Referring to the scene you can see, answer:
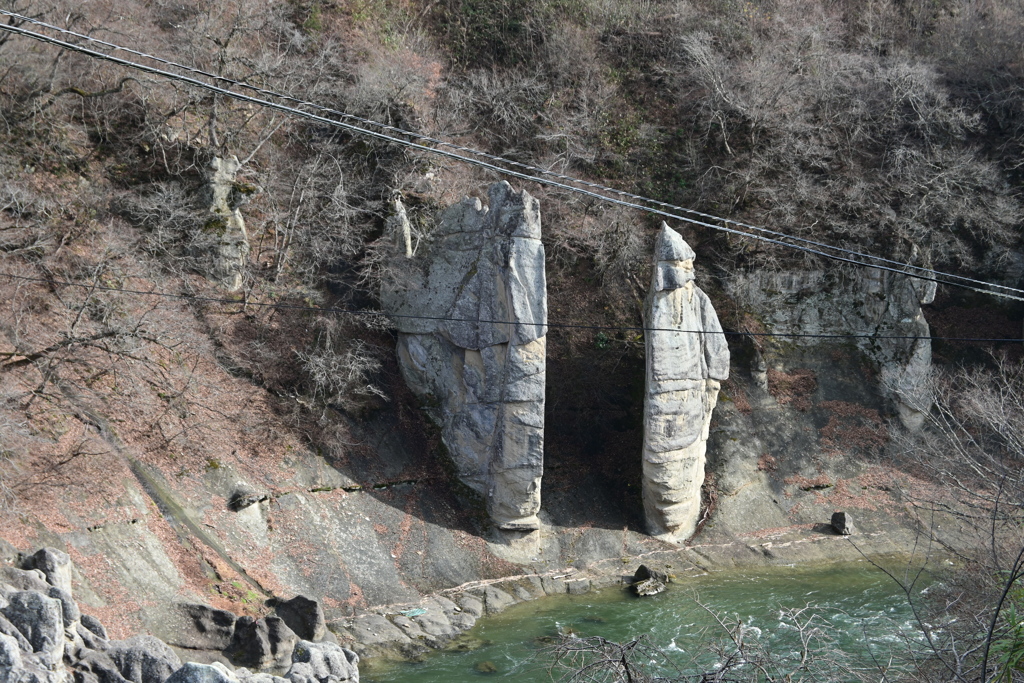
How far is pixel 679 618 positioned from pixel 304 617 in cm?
688

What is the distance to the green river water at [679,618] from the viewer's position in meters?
16.2

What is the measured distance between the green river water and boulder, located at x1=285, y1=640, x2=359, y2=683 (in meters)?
1.04

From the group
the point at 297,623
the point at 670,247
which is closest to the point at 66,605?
the point at 297,623

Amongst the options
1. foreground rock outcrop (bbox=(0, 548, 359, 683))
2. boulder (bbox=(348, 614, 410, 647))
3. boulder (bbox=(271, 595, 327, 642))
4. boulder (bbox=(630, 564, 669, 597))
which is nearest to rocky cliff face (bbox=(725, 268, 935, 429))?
boulder (bbox=(630, 564, 669, 597))

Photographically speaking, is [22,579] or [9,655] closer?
[9,655]

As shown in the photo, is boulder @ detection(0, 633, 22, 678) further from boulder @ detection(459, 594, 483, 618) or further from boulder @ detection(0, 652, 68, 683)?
boulder @ detection(459, 594, 483, 618)

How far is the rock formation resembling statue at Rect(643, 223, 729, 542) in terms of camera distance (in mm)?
21016

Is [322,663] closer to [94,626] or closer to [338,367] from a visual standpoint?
[94,626]

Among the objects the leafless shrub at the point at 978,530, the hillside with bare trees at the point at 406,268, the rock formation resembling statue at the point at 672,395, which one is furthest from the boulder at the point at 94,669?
the rock formation resembling statue at the point at 672,395

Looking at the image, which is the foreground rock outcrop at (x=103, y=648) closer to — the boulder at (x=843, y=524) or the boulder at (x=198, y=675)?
the boulder at (x=198, y=675)

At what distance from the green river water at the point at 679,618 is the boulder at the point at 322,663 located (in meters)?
1.04

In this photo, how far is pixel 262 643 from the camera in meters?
15.0

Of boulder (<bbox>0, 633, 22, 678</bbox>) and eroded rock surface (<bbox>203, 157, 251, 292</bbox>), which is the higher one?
eroded rock surface (<bbox>203, 157, 251, 292</bbox>)

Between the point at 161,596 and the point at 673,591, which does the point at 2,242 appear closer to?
the point at 161,596
